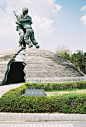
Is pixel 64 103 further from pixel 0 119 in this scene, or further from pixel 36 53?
pixel 36 53

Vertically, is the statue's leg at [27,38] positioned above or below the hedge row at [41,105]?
above

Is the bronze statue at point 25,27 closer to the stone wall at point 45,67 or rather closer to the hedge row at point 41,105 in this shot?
the stone wall at point 45,67

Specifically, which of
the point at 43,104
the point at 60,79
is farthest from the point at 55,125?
the point at 60,79

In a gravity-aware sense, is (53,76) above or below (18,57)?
below

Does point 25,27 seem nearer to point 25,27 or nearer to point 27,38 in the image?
point 25,27

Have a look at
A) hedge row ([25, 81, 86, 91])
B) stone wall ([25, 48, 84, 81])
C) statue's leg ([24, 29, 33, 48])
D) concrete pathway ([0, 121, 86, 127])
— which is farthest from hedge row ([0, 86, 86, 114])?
statue's leg ([24, 29, 33, 48])

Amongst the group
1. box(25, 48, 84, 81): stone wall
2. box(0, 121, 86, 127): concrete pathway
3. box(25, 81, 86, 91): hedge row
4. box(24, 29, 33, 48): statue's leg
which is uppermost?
box(24, 29, 33, 48): statue's leg

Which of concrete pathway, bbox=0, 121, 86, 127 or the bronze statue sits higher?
Answer: the bronze statue

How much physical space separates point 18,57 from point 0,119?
32.2ft

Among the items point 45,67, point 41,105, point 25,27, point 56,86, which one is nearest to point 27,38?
Answer: point 25,27

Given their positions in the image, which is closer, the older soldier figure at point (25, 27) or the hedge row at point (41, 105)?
the hedge row at point (41, 105)

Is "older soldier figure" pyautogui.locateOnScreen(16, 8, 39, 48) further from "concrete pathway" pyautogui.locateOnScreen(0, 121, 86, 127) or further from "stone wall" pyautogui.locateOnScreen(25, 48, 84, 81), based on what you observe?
"concrete pathway" pyautogui.locateOnScreen(0, 121, 86, 127)

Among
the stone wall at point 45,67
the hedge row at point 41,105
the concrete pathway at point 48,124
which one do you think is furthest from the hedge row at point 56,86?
the concrete pathway at point 48,124

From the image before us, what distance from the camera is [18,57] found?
13977 millimetres
